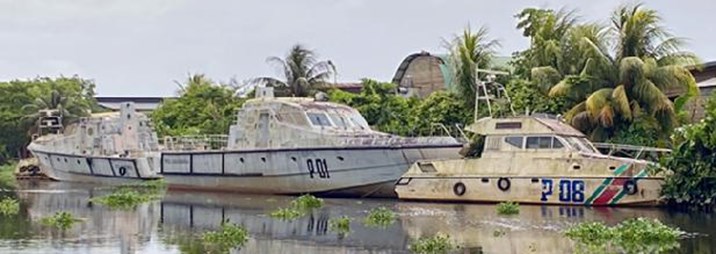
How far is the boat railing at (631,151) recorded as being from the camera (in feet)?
98.5

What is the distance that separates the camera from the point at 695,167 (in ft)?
90.9

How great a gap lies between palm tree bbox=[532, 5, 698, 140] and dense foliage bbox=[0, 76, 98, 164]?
34997 mm

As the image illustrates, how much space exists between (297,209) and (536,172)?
666 centimetres

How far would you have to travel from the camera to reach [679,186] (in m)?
27.9

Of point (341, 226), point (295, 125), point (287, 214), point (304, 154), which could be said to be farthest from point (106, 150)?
point (341, 226)

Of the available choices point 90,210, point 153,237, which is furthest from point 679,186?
point 90,210

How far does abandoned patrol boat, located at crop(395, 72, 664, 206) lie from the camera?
94.1 ft

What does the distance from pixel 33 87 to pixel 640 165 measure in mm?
45982

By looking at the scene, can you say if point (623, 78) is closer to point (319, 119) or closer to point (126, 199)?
point (319, 119)

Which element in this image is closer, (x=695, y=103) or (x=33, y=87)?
(x=695, y=103)

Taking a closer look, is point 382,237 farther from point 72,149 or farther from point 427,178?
point 72,149

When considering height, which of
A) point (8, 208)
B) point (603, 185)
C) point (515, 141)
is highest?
point (515, 141)

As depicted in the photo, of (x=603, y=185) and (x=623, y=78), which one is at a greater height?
(x=623, y=78)

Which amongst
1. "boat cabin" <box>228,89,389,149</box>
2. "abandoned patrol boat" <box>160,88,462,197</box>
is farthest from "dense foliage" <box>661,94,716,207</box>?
"boat cabin" <box>228,89,389,149</box>
